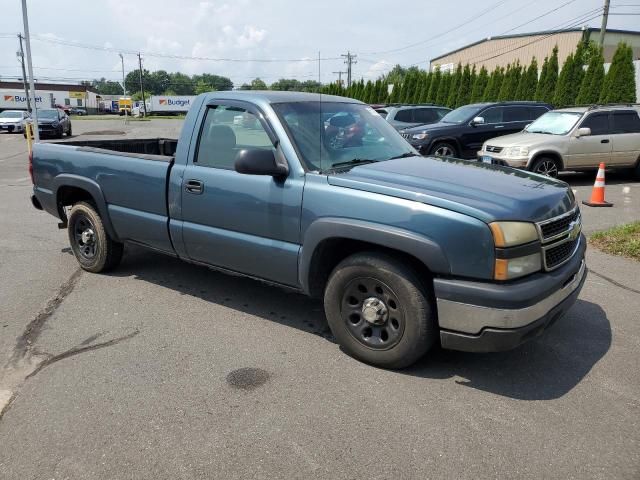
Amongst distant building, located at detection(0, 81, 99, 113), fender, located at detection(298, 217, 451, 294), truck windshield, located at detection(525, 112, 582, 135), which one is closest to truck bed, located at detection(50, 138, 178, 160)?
fender, located at detection(298, 217, 451, 294)

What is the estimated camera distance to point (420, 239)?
3.27 meters

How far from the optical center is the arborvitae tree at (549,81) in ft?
74.0

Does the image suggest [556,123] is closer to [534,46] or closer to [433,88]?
[433,88]

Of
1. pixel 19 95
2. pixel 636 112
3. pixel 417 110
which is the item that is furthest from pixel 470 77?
pixel 19 95

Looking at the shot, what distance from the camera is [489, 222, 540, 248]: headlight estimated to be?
10.3 ft

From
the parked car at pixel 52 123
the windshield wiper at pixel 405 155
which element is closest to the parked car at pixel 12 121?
the parked car at pixel 52 123

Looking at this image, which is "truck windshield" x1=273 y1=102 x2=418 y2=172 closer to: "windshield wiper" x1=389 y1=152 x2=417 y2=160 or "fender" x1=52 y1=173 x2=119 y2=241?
"windshield wiper" x1=389 y1=152 x2=417 y2=160

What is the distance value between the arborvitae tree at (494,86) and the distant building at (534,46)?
2251cm

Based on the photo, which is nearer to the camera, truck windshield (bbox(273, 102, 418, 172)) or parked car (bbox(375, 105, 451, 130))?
truck windshield (bbox(273, 102, 418, 172))

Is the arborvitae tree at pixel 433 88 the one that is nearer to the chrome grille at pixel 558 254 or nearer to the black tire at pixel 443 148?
the black tire at pixel 443 148

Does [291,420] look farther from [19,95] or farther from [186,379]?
[19,95]

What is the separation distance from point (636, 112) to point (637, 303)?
9.14m

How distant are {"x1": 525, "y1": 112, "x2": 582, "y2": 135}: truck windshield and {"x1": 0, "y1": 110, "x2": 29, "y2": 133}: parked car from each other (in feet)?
96.3

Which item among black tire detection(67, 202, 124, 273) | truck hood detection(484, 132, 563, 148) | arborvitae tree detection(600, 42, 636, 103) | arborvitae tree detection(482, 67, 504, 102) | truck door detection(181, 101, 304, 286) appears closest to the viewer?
truck door detection(181, 101, 304, 286)
